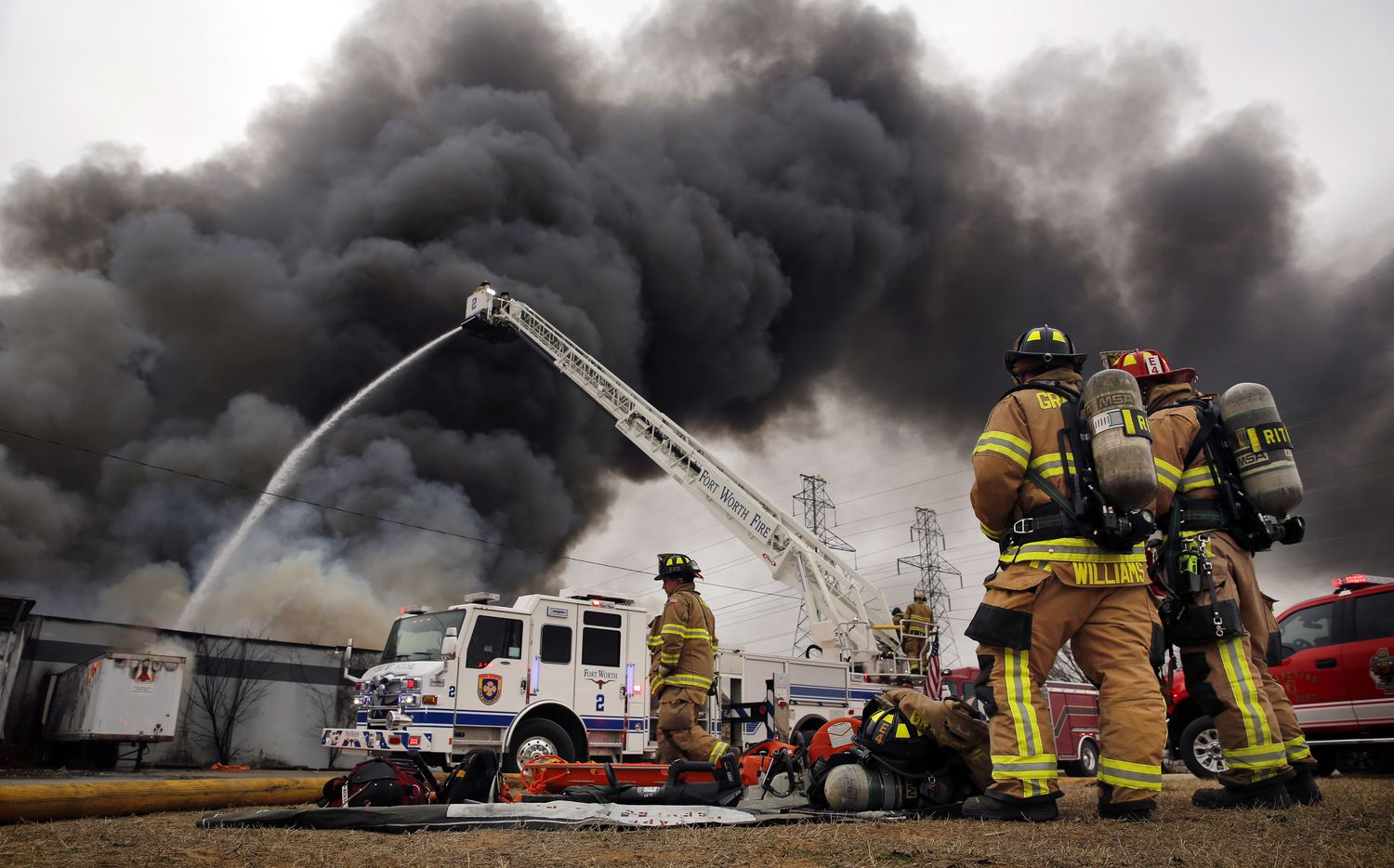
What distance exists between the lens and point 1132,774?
3.38 meters

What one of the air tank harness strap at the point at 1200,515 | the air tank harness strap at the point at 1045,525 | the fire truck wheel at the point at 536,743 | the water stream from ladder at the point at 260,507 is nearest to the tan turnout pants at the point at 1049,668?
the air tank harness strap at the point at 1045,525

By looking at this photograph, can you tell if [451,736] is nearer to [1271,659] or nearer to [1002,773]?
[1002,773]


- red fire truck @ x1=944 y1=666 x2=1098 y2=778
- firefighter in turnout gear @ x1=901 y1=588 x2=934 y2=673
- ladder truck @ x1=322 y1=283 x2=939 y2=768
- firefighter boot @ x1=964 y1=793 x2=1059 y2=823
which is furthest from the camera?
firefighter in turnout gear @ x1=901 y1=588 x2=934 y2=673

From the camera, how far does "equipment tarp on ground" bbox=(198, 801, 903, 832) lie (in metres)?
3.33

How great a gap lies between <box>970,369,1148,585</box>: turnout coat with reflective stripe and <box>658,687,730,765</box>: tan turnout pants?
2.88m

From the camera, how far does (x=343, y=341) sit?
960 inches

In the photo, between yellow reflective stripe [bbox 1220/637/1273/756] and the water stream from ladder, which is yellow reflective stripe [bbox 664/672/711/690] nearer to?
yellow reflective stripe [bbox 1220/637/1273/756]

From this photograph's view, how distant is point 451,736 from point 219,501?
16.9 meters

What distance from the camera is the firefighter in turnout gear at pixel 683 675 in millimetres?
5977

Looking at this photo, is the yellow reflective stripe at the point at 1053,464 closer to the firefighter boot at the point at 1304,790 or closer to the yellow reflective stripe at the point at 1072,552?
the yellow reflective stripe at the point at 1072,552

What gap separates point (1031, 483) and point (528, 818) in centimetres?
249

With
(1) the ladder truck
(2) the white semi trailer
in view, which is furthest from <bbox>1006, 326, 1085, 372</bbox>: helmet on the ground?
(2) the white semi trailer

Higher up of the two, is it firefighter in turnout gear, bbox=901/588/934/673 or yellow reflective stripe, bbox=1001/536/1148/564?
firefighter in turnout gear, bbox=901/588/934/673

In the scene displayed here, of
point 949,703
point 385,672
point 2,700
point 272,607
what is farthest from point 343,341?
point 949,703
